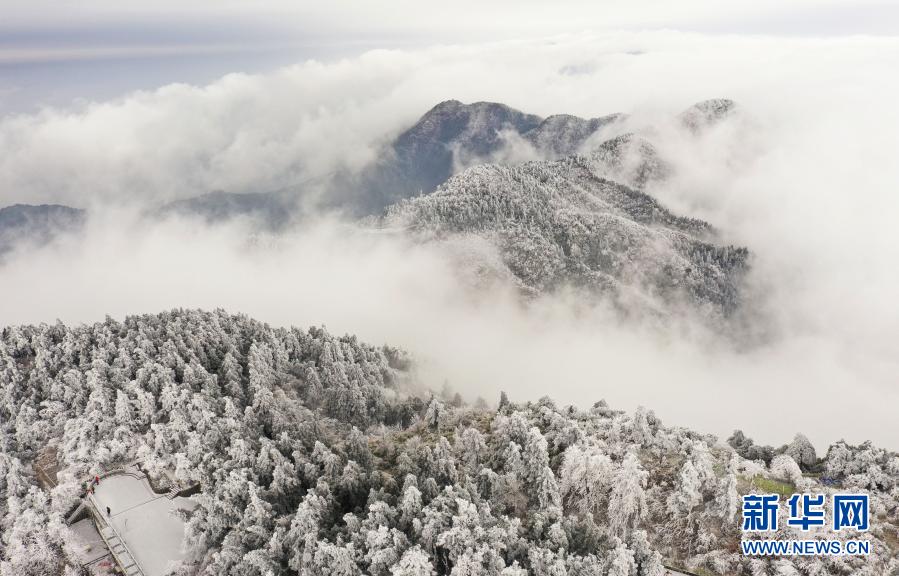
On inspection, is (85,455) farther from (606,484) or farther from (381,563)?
(606,484)

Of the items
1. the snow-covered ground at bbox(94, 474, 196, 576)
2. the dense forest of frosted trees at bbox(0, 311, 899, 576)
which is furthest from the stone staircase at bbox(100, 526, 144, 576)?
the dense forest of frosted trees at bbox(0, 311, 899, 576)

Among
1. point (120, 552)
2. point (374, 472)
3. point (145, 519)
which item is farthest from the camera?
point (145, 519)

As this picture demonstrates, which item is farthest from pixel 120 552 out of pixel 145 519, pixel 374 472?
pixel 374 472

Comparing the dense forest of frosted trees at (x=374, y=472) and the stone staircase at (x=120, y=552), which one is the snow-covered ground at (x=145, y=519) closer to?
the stone staircase at (x=120, y=552)

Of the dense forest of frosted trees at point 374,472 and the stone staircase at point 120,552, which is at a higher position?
the dense forest of frosted trees at point 374,472

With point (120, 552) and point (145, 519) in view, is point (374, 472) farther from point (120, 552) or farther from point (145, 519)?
point (120, 552)

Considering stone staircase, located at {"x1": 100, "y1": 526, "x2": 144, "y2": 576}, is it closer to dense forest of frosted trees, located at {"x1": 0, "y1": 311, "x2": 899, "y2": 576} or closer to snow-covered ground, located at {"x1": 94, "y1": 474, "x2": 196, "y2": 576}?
snow-covered ground, located at {"x1": 94, "y1": 474, "x2": 196, "y2": 576}

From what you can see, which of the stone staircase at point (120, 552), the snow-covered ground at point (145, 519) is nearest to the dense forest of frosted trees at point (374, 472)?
the snow-covered ground at point (145, 519)
